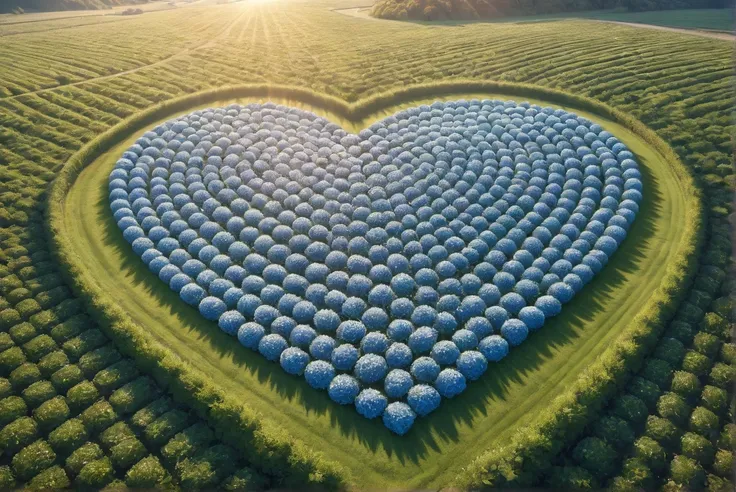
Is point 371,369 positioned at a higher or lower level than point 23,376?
higher

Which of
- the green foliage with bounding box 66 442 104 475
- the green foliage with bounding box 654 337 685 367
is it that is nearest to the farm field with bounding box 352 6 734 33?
the green foliage with bounding box 654 337 685 367

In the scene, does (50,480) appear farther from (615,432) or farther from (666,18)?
(666,18)

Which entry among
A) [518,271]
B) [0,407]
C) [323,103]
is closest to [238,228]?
[0,407]

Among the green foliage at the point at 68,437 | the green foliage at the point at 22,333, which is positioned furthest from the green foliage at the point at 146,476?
the green foliage at the point at 22,333

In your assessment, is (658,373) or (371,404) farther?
(658,373)

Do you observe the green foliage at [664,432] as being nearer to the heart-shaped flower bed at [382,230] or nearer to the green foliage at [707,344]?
the green foliage at [707,344]

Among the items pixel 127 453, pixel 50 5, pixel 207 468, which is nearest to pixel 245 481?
pixel 207 468
